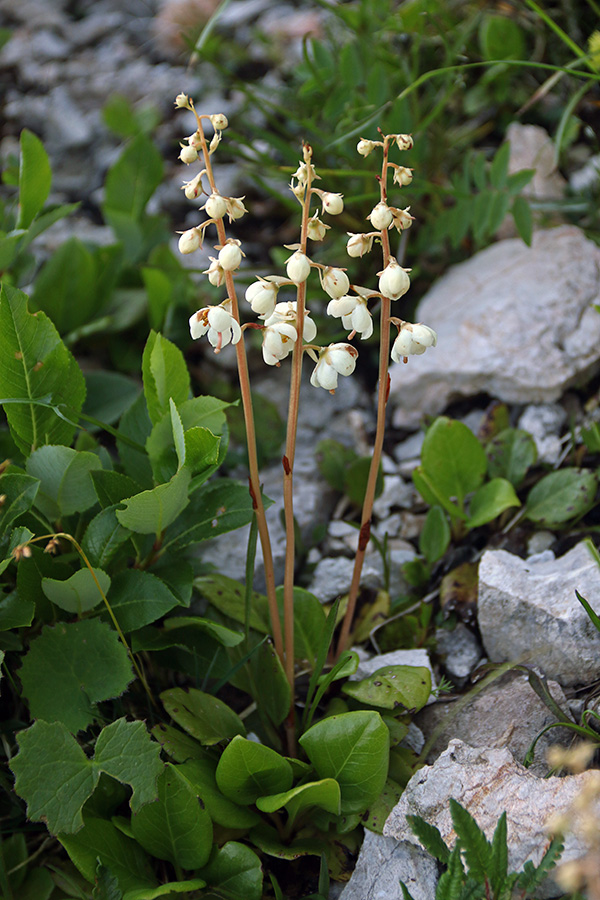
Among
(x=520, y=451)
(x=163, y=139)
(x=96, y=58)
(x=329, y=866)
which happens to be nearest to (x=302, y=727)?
(x=329, y=866)

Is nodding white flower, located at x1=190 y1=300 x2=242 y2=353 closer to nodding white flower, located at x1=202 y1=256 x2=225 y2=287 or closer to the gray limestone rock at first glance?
nodding white flower, located at x1=202 y1=256 x2=225 y2=287

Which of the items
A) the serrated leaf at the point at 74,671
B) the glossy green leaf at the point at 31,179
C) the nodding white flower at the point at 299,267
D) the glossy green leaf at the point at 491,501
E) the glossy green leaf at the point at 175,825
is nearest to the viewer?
the nodding white flower at the point at 299,267

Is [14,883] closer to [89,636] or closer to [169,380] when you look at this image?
[89,636]

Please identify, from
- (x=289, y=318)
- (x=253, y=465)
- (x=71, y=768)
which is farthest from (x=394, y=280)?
(x=71, y=768)

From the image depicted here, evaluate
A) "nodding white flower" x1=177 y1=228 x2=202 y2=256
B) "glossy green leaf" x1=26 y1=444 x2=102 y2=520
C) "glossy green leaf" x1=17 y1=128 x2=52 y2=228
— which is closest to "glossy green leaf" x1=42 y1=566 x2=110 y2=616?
"glossy green leaf" x1=26 y1=444 x2=102 y2=520

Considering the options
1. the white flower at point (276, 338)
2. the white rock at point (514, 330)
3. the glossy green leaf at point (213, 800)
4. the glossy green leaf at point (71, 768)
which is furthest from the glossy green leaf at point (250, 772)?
the white rock at point (514, 330)

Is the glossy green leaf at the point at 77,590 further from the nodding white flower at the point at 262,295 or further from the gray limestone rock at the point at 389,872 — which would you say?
the gray limestone rock at the point at 389,872
